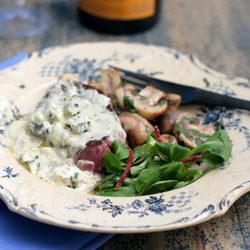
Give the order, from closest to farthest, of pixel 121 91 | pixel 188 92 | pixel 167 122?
pixel 167 122, pixel 121 91, pixel 188 92

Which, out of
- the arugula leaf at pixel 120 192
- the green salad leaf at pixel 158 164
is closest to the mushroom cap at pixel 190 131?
the green salad leaf at pixel 158 164

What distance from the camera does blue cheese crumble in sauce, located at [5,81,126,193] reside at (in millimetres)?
2168

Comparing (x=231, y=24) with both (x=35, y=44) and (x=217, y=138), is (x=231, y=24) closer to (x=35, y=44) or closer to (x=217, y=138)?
(x=35, y=44)

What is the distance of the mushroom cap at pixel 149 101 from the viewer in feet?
8.57

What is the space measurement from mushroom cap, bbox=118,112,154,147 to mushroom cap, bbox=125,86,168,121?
13 centimetres

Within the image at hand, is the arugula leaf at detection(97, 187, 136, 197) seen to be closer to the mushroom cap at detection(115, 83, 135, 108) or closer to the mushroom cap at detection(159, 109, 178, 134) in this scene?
the mushroom cap at detection(159, 109, 178, 134)

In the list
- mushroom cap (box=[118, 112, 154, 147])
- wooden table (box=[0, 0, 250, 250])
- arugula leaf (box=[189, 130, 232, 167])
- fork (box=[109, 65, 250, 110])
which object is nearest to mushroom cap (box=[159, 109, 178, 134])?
mushroom cap (box=[118, 112, 154, 147])

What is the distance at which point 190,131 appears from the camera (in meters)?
2.51

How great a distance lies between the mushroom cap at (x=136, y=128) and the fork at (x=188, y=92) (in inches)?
20.8

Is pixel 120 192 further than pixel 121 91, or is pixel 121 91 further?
pixel 121 91

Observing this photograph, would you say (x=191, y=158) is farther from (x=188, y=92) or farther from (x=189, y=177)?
(x=188, y=92)

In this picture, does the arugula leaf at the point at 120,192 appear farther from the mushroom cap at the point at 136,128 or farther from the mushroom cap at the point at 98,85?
the mushroom cap at the point at 98,85

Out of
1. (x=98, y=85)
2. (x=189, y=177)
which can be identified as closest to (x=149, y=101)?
(x=98, y=85)

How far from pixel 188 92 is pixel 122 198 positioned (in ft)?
3.93
